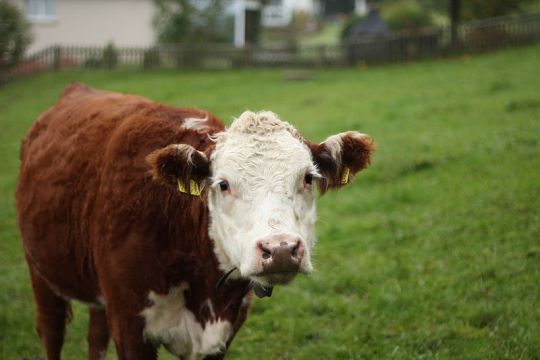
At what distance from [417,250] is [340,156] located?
3.42 metres

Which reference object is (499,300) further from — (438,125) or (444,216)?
(438,125)

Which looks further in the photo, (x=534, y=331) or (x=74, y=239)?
(x=534, y=331)

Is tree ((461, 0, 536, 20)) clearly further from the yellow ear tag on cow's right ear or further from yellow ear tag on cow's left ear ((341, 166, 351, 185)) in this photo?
the yellow ear tag on cow's right ear

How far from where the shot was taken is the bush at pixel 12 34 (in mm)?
23709

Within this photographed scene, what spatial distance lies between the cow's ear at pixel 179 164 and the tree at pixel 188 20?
24728 mm

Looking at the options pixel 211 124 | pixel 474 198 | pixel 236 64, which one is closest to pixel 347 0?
pixel 236 64

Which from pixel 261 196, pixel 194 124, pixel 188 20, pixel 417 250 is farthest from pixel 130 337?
pixel 188 20

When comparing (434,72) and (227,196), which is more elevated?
(434,72)

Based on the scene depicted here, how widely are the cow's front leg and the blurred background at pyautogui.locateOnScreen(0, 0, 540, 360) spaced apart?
1708mm

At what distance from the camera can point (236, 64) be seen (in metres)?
23.3

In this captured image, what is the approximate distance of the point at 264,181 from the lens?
330cm

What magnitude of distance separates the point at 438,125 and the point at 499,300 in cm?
637

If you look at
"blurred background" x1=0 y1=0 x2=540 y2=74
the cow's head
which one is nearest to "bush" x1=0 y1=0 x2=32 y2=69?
"blurred background" x1=0 y1=0 x2=540 y2=74

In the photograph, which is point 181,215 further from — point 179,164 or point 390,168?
point 390,168
